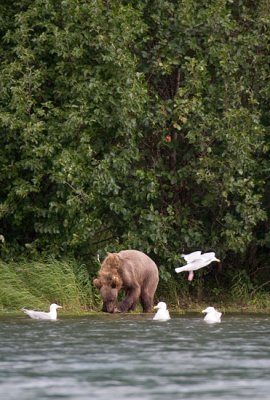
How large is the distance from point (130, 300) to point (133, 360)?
26.1 feet

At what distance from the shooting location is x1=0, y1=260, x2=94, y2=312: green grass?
21938 millimetres

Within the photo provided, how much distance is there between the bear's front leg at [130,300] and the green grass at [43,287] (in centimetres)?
63

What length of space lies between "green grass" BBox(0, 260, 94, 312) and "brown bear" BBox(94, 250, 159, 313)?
0.65 metres

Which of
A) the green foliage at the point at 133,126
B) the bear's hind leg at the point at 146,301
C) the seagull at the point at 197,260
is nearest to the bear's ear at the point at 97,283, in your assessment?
the bear's hind leg at the point at 146,301

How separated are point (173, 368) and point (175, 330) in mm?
4581

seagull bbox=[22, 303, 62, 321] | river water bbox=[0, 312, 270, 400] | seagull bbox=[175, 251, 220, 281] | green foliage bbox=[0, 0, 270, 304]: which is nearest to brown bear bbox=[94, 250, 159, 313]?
seagull bbox=[175, 251, 220, 281]

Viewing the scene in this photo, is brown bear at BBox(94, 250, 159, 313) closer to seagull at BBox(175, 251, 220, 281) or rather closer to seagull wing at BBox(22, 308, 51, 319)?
seagull at BBox(175, 251, 220, 281)

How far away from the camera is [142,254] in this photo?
73.3 feet

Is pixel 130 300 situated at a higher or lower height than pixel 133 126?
lower

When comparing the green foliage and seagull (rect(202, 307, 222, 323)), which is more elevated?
the green foliage

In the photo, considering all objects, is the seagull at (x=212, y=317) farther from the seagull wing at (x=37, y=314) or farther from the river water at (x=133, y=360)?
the seagull wing at (x=37, y=314)

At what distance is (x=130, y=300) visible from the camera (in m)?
22.1

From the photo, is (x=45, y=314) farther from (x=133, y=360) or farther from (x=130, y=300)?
(x=133, y=360)

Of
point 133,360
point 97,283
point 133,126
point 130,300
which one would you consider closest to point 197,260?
point 130,300
